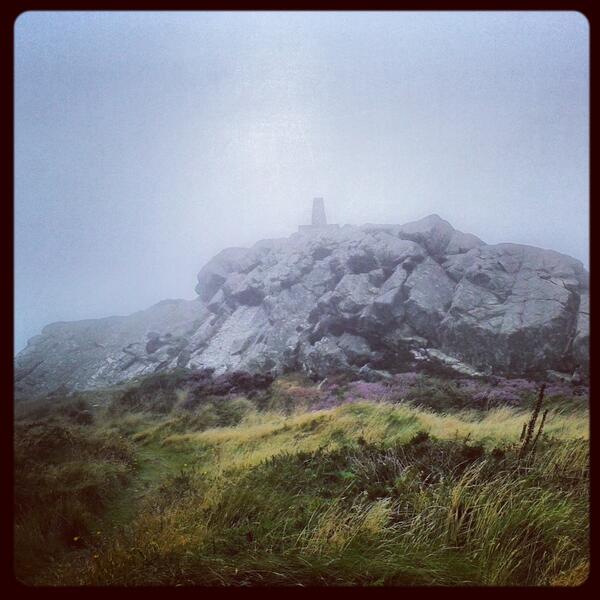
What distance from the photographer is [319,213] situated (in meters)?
5.51

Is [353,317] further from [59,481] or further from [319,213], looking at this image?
[59,481]

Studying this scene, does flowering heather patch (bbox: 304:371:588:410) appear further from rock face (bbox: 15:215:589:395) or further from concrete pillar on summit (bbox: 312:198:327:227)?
concrete pillar on summit (bbox: 312:198:327:227)

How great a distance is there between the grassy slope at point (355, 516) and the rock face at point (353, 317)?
187 centimetres

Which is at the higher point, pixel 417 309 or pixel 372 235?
pixel 372 235

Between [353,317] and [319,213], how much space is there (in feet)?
8.78

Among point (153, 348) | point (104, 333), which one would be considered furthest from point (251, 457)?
point (104, 333)

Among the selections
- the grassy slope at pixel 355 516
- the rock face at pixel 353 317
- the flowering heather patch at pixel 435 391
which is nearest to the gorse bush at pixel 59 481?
the grassy slope at pixel 355 516

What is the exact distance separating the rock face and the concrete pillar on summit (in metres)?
0.59

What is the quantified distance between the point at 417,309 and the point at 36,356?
7.17 metres

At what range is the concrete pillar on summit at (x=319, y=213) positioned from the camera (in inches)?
195

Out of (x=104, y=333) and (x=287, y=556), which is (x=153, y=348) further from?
(x=287, y=556)

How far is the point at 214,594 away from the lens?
2691 mm

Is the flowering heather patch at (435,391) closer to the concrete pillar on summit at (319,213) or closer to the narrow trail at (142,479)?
the narrow trail at (142,479)

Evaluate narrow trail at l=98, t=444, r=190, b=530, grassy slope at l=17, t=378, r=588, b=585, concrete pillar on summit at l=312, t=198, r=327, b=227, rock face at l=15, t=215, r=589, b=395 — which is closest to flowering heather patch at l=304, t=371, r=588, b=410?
rock face at l=15, t=215, r=589, b=395
